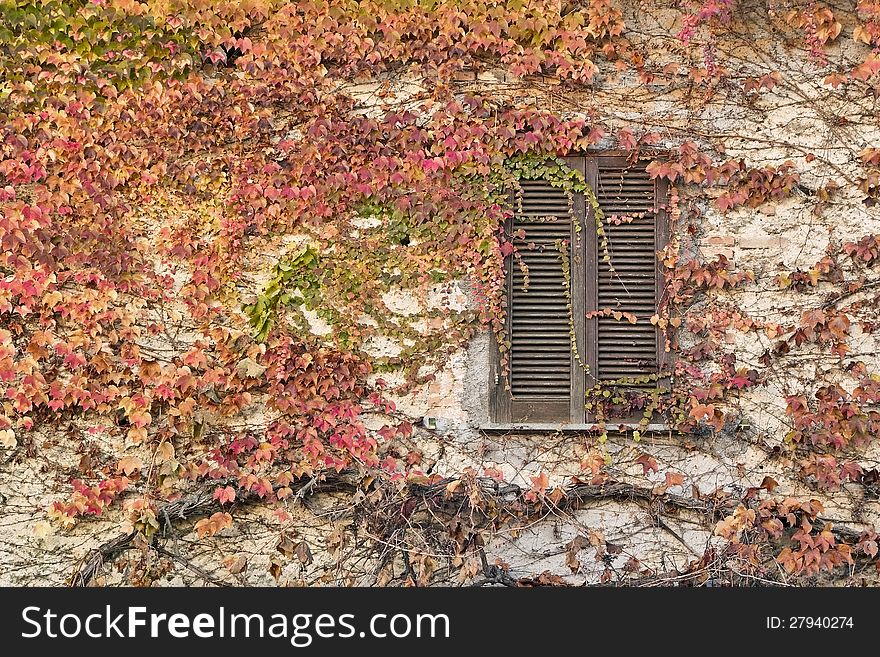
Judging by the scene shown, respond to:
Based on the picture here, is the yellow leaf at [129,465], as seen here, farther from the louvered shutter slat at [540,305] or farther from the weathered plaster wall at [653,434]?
the louvered shutter slat at [540,305]

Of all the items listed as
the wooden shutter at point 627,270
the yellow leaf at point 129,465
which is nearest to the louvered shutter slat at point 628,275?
the wooden shutter at point 627,270

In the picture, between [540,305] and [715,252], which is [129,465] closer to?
[540,305]

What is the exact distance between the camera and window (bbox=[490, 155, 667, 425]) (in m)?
5.97

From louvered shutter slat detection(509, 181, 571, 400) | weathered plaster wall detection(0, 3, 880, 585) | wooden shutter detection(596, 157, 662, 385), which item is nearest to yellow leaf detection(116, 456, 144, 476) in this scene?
weathered plaster wall detection(0, 3, 880, 585)

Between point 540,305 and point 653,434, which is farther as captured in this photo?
point 540,305

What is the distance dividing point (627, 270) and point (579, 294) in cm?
33

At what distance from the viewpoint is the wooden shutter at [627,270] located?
599 centimetres

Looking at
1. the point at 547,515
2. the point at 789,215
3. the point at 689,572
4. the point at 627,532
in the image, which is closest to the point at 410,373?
the point at 547,515

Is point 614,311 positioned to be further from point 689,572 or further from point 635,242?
point 689,572

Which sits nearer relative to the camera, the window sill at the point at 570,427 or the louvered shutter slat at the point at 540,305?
the window sill at the point at 570,427

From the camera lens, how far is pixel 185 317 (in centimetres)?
602

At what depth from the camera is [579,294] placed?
6.05 m

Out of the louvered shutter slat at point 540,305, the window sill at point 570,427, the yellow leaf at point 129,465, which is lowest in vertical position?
the yellow leaf at point 129,465

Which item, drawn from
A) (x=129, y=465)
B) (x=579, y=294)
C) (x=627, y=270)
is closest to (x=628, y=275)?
(x=627, y=270)
